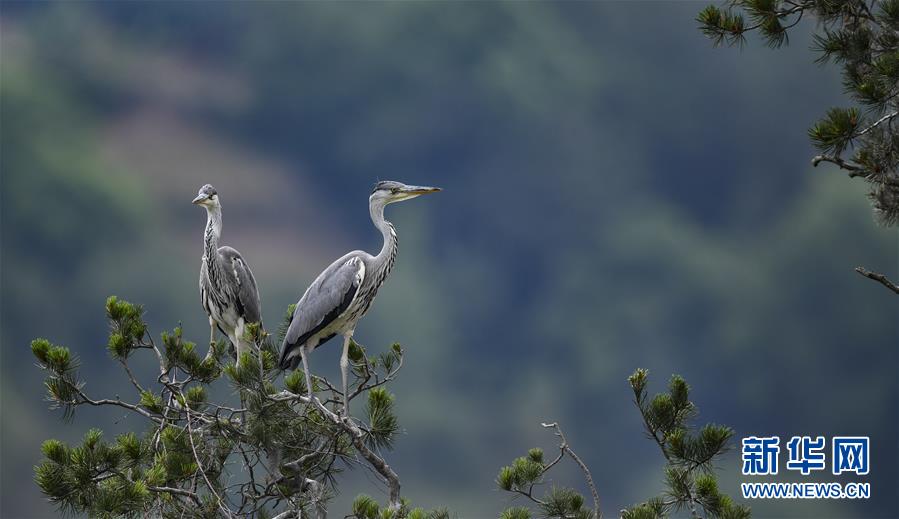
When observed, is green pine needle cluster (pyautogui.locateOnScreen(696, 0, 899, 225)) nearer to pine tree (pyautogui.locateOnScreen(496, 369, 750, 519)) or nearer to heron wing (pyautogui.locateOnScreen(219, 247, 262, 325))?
pine tree (pyautogui.locateOnScreen(496, 369, 750, 519))

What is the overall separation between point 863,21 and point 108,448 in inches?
200

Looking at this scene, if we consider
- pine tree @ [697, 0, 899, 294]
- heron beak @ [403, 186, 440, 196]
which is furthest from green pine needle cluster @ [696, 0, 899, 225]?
heron beak @ [403, 186, 440, 196]

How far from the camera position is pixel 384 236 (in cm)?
781

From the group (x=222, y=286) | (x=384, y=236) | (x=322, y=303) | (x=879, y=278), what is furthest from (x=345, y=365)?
(x=879, y=278)

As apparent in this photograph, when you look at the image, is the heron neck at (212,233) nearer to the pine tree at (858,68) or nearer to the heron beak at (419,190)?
the heron beak at (419,190)

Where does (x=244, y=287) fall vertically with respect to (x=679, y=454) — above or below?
above

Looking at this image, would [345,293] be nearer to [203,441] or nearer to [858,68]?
[203,441]

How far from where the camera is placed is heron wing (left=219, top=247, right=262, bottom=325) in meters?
8.20

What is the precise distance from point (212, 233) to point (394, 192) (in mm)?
1473

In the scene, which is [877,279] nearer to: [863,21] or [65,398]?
[863,21]

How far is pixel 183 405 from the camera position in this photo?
6363 millimetres

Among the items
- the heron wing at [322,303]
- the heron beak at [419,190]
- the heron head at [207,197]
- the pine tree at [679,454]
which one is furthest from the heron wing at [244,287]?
the pine tree at [679,454]

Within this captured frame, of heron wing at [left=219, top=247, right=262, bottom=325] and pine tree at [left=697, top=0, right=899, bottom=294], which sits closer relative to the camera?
pine tree at [left=697, top=0, right=899, bottom=294]

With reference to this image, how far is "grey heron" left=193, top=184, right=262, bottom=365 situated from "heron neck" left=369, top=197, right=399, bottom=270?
1.13 metres
